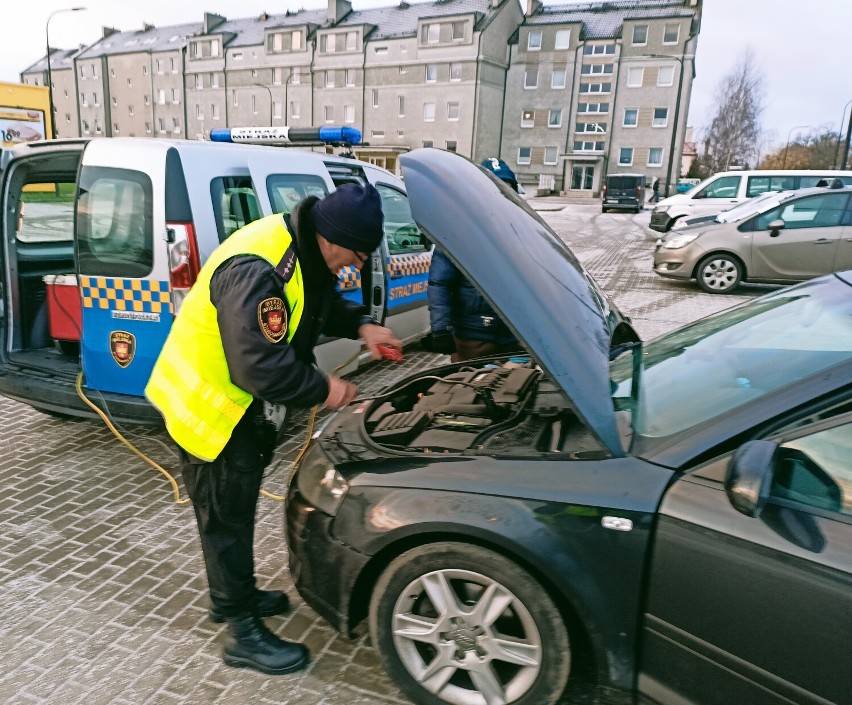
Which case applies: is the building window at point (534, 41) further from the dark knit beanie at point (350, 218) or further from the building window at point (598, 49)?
the dark knit beanie at point (350, 218)

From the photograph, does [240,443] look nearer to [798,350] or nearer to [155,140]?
[798,350]

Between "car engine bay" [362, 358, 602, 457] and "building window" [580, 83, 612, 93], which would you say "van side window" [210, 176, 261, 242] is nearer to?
"car engine bay" [362, 358, 602, 457]

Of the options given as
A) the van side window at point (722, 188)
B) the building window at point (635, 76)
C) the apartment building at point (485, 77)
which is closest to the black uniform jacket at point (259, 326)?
the van side window at point (722, 188)

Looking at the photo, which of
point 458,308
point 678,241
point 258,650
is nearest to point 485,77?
point 678,241

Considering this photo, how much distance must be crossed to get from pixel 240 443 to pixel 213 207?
6.59ft

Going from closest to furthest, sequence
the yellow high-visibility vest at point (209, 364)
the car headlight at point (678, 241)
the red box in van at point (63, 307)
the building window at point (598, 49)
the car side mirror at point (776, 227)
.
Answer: the yellow high-visibility vest at point (209, 364) < the red box in van at point (63, 307) < the car side mirror at point (776, 227) < the car headlight at point (678, 241) < the building window at point (598, 49)

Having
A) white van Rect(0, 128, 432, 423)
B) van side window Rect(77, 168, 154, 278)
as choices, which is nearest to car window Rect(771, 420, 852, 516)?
white van Rect(0, 128, 432, 423)

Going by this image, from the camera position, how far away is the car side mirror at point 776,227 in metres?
10.1

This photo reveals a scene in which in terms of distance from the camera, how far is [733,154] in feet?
162

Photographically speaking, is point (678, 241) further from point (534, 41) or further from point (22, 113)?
point (534, 41)

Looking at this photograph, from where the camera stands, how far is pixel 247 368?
2066 mm

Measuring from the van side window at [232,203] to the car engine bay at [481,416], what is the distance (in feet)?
5.43

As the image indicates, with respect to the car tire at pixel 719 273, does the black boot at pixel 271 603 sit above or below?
below

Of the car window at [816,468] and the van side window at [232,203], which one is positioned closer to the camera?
the car window at [816,468]
